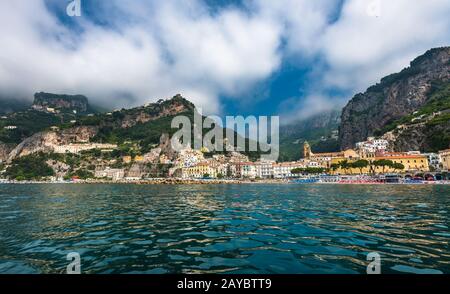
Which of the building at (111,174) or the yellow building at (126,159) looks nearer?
the building at (111,174)

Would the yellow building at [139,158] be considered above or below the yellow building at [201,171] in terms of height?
above

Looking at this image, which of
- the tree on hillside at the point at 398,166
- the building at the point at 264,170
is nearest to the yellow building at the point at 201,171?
the building at the point at 264,170

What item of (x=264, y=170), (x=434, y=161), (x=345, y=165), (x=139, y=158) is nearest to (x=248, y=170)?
(x=264, y=170)

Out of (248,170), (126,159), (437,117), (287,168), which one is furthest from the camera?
(126,159)

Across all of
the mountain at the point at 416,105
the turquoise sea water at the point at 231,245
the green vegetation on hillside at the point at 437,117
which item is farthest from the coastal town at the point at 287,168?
the turquoise sea water at the point at 231,245

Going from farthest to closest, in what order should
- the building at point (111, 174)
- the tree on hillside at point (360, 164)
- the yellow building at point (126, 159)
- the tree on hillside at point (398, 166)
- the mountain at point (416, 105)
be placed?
the yellow building at point (126, 159) < the building at point (111, 174) < the mountain at point (416, 105) < the tree on hillside at point (360, 164) < the tree on hillside at point (398, 166)

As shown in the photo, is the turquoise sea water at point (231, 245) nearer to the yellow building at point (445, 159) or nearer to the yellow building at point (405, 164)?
the yellow building at point (445, 159)

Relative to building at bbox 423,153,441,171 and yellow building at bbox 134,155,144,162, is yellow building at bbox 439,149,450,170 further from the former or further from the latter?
yellow building at bbox 134,155,144,162

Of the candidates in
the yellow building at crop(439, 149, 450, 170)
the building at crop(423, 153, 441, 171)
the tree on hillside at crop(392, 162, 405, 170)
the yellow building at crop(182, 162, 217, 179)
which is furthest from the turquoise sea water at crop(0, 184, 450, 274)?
the yellow building at crop(182, 162, 217, 179)

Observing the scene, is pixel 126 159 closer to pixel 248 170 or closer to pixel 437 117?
pixel 248 170

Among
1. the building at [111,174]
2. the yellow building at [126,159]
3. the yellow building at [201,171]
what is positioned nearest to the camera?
the yellow building at [201,171]

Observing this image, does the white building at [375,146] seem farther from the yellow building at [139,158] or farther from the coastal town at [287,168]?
the yellow building at [139,158]

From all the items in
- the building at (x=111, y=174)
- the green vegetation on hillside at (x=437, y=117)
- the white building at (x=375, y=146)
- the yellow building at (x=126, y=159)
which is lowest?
the building at (x=111, y=174)
